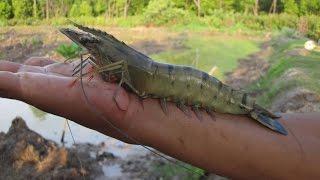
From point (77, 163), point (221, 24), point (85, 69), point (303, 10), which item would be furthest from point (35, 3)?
point (85, 69)

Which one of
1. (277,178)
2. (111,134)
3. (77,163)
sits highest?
(111,134)

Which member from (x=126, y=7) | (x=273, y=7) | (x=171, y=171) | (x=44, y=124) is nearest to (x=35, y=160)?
(x=171, y=171)

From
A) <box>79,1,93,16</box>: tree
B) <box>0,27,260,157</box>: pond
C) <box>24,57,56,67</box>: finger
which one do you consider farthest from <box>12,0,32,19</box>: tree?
<box>24,57,56,67</box>: finger

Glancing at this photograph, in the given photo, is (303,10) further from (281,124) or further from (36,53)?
(281,124)

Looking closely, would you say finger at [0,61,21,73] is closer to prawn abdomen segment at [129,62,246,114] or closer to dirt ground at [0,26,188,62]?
prawn abdomen segment at [129,62,246,114]

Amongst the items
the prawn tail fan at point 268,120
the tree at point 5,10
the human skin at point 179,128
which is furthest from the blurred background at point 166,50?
the prawn tail fan at point 268,120

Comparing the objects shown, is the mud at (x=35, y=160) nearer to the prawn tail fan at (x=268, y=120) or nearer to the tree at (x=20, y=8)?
the prawn tail fan at (x=268, y=120)
